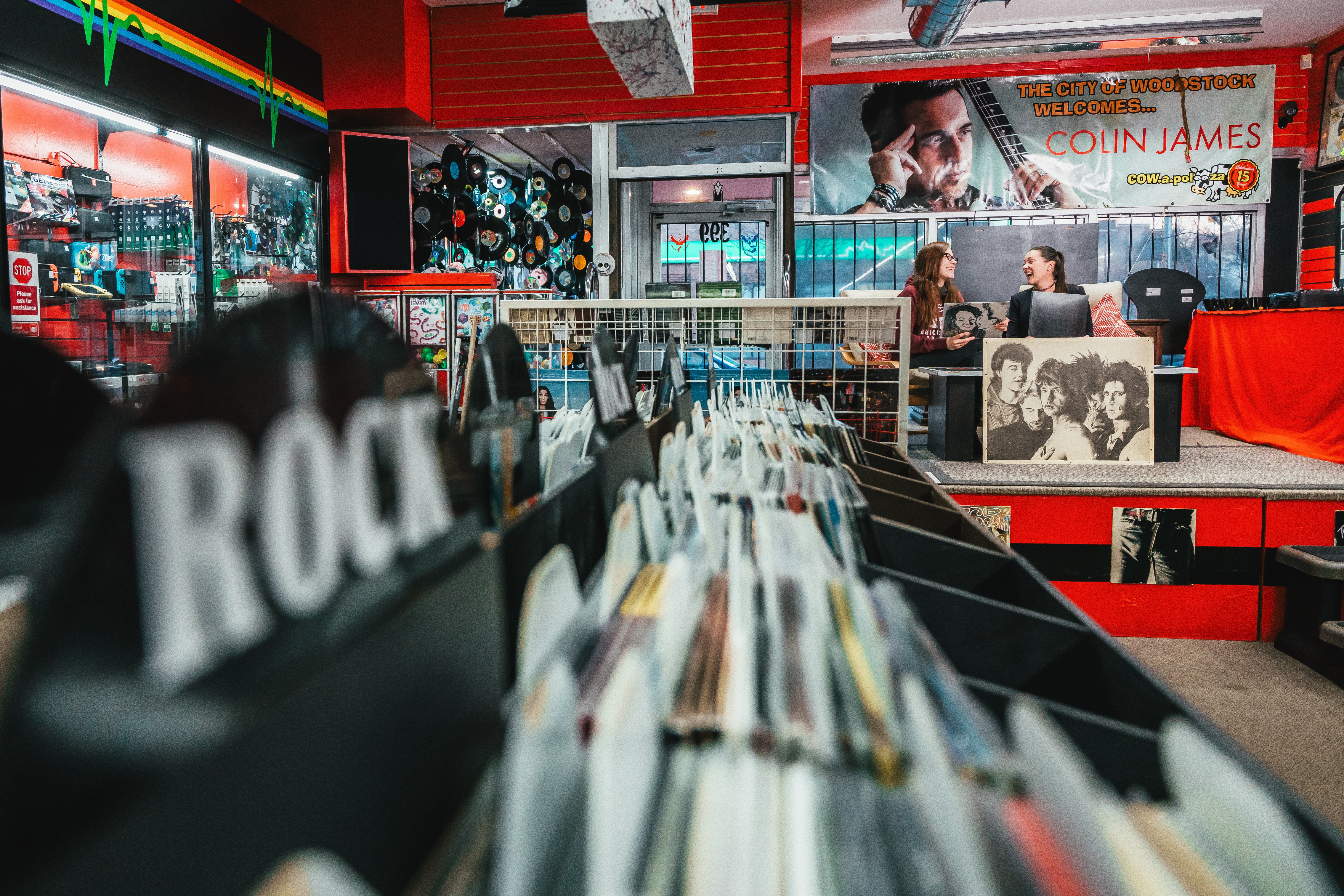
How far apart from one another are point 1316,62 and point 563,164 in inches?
266

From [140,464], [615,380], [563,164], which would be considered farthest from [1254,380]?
[563,164]

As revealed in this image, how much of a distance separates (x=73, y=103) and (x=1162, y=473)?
5035 millimetres

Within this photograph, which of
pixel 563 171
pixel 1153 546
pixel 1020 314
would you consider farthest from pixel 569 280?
pixel 1153 546

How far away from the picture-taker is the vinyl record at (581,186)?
772cm

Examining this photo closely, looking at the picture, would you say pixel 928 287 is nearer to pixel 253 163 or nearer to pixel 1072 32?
pixel 1072 32

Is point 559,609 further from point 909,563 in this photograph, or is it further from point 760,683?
point 909,563

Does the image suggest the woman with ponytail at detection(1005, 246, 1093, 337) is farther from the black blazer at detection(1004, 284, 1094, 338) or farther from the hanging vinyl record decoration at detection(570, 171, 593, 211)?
the hanging vinyl record decoration at detection(570, 171, 593, 211)

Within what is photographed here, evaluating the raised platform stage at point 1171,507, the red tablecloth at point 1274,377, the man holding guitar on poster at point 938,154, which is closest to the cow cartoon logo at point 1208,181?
the man holding guitar on poster at point 938,154

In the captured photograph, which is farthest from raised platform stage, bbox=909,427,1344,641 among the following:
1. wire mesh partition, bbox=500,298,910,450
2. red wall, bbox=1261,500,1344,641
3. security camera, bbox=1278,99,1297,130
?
security camera, bbox=1278,99,1297,130

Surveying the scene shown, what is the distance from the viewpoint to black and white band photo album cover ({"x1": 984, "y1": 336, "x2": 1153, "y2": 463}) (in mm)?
2979

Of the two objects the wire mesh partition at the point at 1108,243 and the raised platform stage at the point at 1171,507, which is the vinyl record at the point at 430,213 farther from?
the raised platform stage at the point at 1171,507

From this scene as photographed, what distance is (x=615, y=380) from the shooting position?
3.26 ft

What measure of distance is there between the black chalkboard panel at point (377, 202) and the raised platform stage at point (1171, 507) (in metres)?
4.55

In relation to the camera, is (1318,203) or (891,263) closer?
(1318,203)
